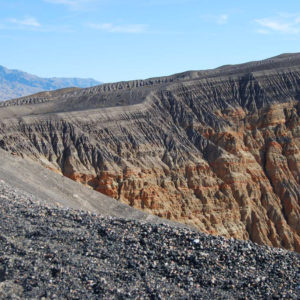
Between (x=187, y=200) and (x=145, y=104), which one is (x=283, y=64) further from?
(x=187, y=200)

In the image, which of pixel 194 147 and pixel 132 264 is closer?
pixel 132 264

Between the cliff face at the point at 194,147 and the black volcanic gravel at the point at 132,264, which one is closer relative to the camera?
the black volcanic gravel at the point at 132,264

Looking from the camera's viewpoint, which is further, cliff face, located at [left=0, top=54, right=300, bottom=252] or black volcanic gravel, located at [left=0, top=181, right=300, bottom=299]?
cliff face, located at [left=0, top=54, right=300, bottom=252]
